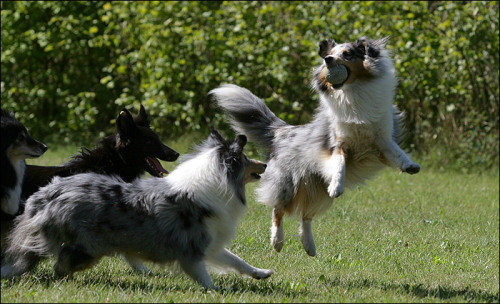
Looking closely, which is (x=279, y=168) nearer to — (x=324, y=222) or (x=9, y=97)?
(x=324, y=222)

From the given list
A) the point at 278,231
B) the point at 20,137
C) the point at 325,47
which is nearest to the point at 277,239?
the point at 278,231

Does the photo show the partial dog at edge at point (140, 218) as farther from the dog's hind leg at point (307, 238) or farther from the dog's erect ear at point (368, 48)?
the dog's erect ear at point (368, 48)

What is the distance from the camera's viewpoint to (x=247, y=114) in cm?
680

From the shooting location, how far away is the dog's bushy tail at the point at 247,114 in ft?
22.2

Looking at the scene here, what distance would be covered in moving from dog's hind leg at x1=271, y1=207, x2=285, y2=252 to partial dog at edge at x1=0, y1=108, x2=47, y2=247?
235 cm

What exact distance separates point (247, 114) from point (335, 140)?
3.65ft

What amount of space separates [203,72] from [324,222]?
5.85 m

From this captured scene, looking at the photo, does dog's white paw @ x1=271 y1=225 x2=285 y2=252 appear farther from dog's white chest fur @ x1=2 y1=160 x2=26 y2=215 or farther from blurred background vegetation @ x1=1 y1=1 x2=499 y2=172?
blurred background vegetation @ x1=1 y1=1 x2=499 y2=172

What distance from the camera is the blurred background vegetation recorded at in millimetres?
12266

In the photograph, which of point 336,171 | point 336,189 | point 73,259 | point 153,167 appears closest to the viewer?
point 73,259

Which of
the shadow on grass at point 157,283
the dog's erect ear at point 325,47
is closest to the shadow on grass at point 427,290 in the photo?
the shadow on grass at point 157,283

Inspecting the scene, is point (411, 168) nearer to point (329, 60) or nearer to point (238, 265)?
point (329, 60)

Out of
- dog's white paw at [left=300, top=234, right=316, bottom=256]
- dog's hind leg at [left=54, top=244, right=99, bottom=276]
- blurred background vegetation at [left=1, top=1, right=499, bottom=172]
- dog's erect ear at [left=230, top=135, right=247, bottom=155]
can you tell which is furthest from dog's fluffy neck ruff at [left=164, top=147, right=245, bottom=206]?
blurred background vegetation at [left=1, top=1, right=499, bottom=172]

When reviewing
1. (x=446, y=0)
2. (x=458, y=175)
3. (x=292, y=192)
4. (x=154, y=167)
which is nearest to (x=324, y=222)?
(x=292, y=192)
